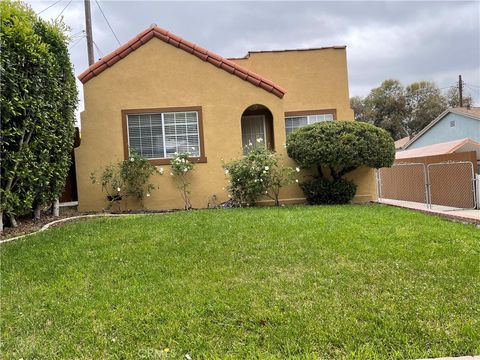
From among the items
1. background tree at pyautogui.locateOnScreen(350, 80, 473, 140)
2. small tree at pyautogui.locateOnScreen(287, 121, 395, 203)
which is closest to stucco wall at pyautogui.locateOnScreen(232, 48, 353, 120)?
small tree at pyautogui.locateOnScreen(287, 121, 395, 203)

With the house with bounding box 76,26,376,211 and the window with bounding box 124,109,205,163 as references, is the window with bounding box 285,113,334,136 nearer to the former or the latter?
the house with bounding box 76,26,376,211

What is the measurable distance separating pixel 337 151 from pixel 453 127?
23459 mm

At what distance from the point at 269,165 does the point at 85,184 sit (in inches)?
202

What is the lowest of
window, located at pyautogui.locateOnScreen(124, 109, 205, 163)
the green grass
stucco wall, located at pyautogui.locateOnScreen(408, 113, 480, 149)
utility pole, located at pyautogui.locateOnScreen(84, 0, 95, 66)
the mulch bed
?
the green grass

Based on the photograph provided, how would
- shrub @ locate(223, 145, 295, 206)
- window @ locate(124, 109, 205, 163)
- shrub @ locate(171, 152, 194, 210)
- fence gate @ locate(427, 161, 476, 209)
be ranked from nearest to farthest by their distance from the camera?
shrub @ locate(223, 145, 295, 206), fence gate @ locate(427, 161, 476, 209), shrub @ locate(171, 152, 194, 210), window @ locate(124, 109, 205, 163)

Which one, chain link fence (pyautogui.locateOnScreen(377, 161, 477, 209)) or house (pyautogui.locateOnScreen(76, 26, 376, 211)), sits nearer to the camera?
chain link fence (pyautogui.locateOnScreen(377, 161, 477, 209))

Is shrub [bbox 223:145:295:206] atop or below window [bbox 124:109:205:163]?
below

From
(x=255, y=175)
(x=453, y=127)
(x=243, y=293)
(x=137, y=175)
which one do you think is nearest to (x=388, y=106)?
(x=453, y=127)

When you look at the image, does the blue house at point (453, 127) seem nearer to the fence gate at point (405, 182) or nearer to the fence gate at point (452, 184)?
the fence gate at point (405, 182)

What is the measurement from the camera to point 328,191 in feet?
35.3

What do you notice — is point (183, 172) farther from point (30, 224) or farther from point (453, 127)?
point (453, 127)

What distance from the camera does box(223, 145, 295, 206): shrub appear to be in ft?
33.5

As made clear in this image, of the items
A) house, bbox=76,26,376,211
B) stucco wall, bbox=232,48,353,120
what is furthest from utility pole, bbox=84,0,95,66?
stucco wall, bbox=232,48,353,120

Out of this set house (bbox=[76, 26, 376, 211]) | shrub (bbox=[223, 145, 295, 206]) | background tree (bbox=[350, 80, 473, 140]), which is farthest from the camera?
background tree (bbox=[350, 80, 473, 140])
